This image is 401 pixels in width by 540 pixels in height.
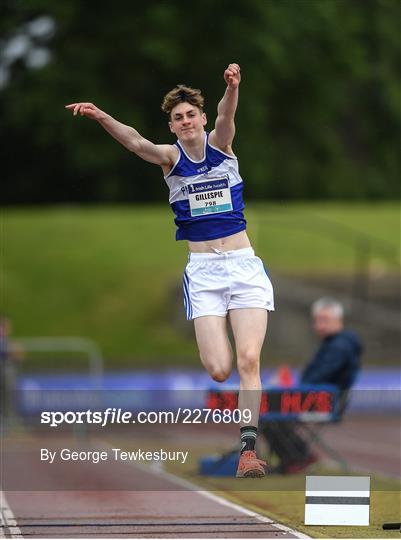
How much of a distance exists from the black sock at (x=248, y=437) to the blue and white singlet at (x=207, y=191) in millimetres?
1275

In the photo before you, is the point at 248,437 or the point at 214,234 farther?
the point at 214,234

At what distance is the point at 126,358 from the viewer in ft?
89.9

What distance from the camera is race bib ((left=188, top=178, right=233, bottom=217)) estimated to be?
8.67 meters

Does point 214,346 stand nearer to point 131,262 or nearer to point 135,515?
point 135,515

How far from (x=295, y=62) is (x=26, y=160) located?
802 cm

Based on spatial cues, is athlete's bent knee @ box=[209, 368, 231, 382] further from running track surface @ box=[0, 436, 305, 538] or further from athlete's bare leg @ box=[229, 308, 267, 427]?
running track surface @ box=[0, 436, 305, 538]

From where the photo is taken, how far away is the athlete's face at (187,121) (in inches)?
338

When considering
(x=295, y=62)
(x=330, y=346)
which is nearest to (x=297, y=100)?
(x=295, y=62)

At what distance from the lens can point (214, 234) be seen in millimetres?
8766

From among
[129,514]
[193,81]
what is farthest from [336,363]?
[193,81]

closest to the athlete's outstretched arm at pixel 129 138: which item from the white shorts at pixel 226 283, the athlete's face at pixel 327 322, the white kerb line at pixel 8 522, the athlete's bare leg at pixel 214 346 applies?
the white shorts at pixel 226 283

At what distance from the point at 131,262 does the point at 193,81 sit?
7831 millimetres

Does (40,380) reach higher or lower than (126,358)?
lower

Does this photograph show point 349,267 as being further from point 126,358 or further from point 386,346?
point 126,358
